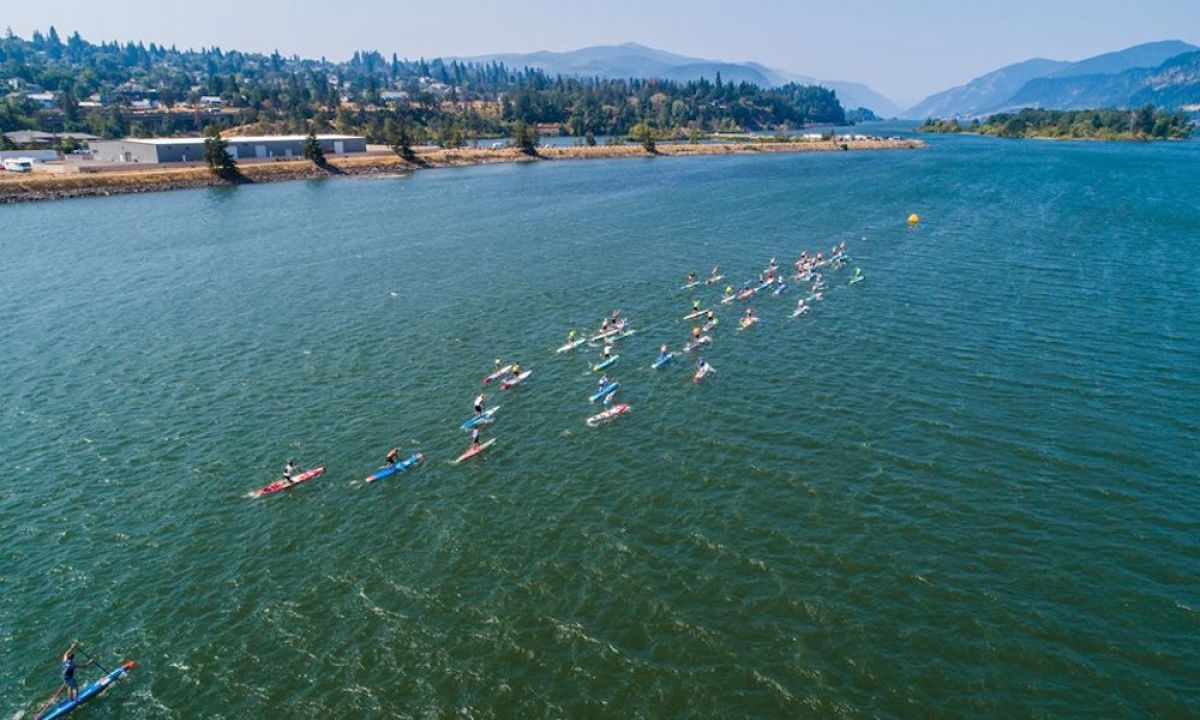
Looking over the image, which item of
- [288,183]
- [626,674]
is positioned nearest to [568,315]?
[626,674]

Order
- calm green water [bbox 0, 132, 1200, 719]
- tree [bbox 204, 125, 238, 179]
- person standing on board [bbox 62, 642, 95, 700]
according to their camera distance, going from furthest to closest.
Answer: tree [bbox 204, 125, 238, 179] < calm green water [bbox 0, 132, 1200, 719] < person standing on board [bbox 62, 642, 95, 700]

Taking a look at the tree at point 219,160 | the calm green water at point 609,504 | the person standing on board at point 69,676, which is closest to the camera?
the person standing on board at point 69,676

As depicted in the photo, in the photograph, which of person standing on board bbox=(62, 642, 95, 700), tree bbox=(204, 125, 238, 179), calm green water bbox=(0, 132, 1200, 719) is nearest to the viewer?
person standing on board bbox=(62, 642, 95, 700)

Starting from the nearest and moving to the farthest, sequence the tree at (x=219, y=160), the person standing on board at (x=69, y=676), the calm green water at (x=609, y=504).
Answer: the person standing on board at (x=69, y=676)
the calm green water at (x=609, y=504)
the tree at (x=219, y=160)

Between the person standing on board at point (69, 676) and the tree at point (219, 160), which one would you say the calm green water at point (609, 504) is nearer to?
the person standing on board at point (69, 676)

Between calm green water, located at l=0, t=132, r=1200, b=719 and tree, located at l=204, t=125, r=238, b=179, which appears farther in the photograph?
tree, located at l=204, t=125, r=238, b=179

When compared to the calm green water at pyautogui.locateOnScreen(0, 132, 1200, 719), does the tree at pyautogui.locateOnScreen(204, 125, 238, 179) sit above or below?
above

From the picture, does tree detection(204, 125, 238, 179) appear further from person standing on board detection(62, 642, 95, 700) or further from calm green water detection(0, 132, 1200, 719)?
person standing on board detection(62, 642, 95, 700)

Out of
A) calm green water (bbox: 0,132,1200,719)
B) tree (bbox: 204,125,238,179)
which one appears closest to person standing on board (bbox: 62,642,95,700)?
calm green water (bbox: 0,132,1200,719)

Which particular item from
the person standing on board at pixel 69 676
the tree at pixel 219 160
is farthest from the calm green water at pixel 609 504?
the tree at pixel 219 160
